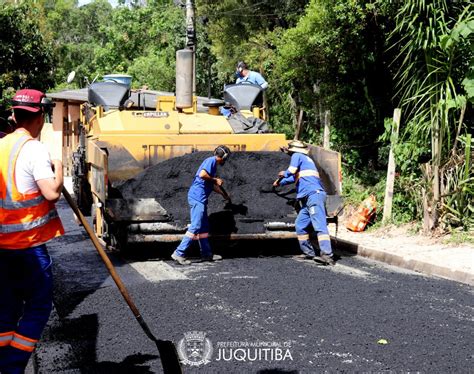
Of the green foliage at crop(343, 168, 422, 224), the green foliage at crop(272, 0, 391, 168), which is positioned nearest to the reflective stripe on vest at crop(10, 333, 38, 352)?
the green foliage at crop(343, 168, 422, 224)

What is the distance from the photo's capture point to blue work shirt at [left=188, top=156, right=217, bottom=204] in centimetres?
830

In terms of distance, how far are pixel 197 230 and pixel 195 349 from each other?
3439 mm

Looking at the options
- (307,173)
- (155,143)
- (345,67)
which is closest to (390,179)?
(307,173)

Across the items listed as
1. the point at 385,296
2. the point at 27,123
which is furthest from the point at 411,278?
the point at 27,123

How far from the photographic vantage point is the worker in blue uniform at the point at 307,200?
839cm

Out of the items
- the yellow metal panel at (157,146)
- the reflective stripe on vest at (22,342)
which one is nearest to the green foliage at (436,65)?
the yellow metal panel at (157,146)

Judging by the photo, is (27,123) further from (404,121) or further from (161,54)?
(161,54)

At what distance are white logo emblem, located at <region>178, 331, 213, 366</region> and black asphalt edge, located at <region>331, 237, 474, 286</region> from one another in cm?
367

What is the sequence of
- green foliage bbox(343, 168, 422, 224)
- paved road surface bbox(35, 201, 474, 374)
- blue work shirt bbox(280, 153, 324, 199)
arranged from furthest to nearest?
1. green foliage bbox(343, 168, 422, 224)
2. blue work shirt bbox(280, 153, 324, 199)
3. paved road surface bbox(35, 201, 474, 374)

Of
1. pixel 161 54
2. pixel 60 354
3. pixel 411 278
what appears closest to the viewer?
pixel 60 354

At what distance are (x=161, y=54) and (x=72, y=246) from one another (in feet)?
75.1

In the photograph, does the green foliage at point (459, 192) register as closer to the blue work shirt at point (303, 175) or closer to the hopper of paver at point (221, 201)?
the hopper of paver at point (221, 201)

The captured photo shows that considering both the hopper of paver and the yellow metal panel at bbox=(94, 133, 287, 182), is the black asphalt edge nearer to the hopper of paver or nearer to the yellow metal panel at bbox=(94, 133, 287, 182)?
the hopper of paver

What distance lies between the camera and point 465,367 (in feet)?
14.8
